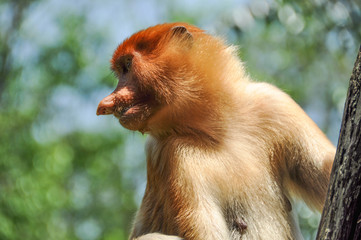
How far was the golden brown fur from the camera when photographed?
3619 millimetres

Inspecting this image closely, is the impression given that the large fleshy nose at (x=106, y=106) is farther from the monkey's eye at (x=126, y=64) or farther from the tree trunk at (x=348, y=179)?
the tree trunk at (x=348, y=179)

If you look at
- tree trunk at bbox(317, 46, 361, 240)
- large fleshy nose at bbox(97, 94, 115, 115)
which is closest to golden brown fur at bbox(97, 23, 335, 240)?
large fleshy nose at bbox(97, 94, 115, 115)

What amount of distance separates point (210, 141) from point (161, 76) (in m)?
0.61

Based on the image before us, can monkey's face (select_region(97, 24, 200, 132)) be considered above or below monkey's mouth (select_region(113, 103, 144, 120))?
above

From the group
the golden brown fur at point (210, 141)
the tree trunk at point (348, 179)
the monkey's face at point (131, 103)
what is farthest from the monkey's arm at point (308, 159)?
the tree trunk at point (348, 179)

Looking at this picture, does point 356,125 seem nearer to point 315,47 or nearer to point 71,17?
point 315,47

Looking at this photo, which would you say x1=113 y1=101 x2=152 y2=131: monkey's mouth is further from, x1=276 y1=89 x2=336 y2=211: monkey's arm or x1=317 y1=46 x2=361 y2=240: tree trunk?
x1=317 y1=46 x2=361 y2=240: tree trunk

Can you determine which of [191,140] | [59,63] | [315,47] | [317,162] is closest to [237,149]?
[191,140]

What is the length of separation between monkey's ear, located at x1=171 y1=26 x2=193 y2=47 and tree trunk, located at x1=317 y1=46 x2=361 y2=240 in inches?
64.5

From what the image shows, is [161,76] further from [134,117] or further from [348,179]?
[348,179]

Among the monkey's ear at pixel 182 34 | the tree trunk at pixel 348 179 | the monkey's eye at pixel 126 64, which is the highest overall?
the monkey's ear at pixel 182 34

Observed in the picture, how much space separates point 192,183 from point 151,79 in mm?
835

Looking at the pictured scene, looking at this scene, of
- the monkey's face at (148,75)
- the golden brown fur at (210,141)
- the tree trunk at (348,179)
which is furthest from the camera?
the monkey's face at (148,75)

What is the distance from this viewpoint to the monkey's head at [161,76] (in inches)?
148
